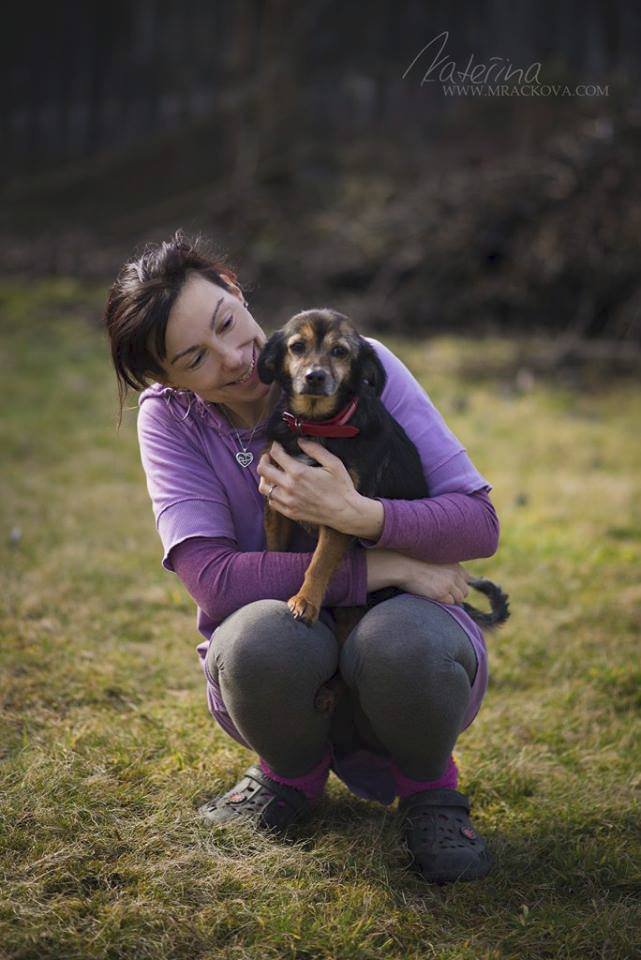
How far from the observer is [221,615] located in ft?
7.56

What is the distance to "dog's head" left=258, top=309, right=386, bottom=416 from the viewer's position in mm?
2342

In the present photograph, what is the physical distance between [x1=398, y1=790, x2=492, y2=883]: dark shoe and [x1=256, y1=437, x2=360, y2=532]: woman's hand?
754mm

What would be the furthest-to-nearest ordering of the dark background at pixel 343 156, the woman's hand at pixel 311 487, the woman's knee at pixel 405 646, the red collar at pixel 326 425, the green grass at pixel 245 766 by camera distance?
the dark background at pixel 343 156 → the red collar at pixel 326 425 → the woman's hand at pixel 311 487 → the woman's knee at pixel 405 646 → the green grass at pixel 245 766

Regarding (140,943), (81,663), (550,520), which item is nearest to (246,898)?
(140,943)

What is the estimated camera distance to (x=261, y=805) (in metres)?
2.33

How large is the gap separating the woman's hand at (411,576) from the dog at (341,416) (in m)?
0.07

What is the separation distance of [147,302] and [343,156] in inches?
501

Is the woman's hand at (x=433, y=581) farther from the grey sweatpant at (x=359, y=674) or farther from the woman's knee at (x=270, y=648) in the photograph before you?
the woman's knee at (x=270, y=648)

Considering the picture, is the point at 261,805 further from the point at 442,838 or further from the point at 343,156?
the point at 343,156

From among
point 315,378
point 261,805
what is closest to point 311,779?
point 261,805

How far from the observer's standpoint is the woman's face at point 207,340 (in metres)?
2.28

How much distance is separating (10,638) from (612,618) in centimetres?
246

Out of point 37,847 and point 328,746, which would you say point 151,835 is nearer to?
point 37,847

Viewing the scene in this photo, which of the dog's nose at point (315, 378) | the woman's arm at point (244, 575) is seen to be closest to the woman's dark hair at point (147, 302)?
the dog's nose at point (315, 378)
